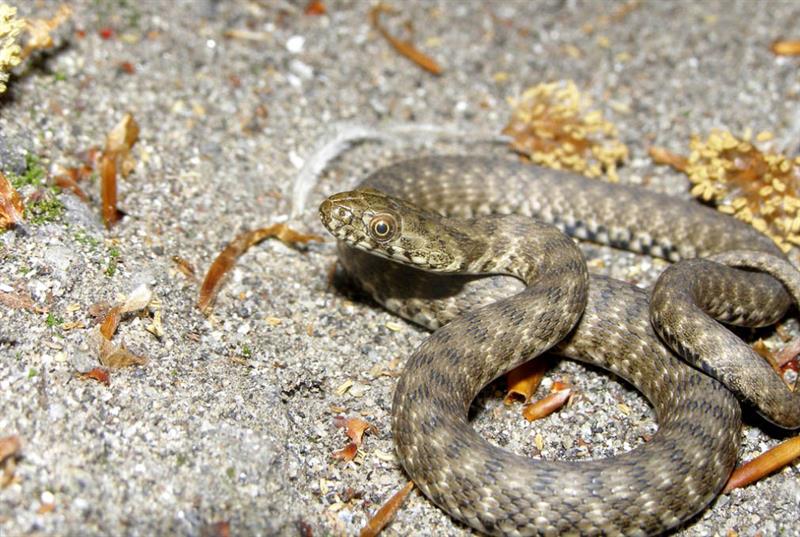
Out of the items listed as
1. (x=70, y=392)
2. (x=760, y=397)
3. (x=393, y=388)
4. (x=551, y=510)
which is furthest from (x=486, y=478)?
(x=70, y=392)

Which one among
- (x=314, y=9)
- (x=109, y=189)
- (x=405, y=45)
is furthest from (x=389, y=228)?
(x=314, y=9)

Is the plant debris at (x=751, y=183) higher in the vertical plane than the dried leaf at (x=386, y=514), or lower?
higher

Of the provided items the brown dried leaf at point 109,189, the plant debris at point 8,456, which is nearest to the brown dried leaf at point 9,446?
the plant debris at point 8,456

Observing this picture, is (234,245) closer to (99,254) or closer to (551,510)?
(99,254)

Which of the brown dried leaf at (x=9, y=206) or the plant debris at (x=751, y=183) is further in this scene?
the plant debris at (x=751, y=183)

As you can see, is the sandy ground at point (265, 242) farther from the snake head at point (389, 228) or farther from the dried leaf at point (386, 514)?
the snake head at point (389, 228)

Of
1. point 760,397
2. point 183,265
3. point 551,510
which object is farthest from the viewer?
point 183,265

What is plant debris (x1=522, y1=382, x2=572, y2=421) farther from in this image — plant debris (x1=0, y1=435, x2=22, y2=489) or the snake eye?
plant debris (x1=0, y1=435, x2=22, y2=489)

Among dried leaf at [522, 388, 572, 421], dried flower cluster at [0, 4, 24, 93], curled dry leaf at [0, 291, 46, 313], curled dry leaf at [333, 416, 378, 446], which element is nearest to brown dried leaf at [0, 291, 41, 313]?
curled dry leaf at [0, 291, 46, 313]
